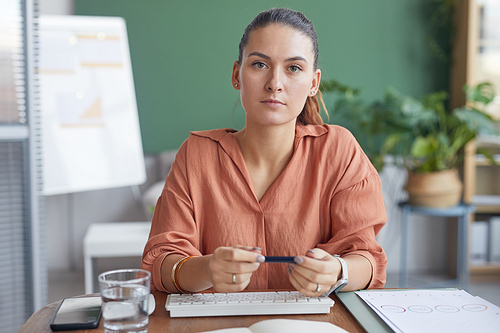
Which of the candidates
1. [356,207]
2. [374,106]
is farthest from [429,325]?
[374,106]

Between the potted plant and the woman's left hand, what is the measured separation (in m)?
1.93

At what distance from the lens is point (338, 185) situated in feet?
3.63

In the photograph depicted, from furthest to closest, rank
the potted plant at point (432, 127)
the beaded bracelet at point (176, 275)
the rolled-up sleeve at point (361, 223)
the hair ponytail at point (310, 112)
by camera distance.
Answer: the potted plant at point (432, 127) → the hair ponytail at point (310, 112) → the rolled-up sleeve at point (361, 223) → the beaded bracelet at point (176, 275)

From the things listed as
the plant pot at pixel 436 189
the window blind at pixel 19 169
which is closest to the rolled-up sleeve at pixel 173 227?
the window blind at pixel 19 169

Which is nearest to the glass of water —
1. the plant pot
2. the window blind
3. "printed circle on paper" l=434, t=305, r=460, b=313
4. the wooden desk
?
the wooden desk

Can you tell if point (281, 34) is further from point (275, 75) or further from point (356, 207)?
point (356, 207)

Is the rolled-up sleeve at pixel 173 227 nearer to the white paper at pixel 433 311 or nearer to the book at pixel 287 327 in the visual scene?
the book at pixel 287 327

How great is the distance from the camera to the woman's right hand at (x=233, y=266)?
778 millimetres

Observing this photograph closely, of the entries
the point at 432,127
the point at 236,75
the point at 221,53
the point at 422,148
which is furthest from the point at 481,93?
the point at 236,75

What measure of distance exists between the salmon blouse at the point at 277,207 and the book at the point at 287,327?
0.35m

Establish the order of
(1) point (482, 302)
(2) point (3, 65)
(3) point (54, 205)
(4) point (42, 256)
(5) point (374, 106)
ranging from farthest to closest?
(3) point (54, 205) < (5) point (374, 106) < (4) point (42, 256) < (2) point (3, 65) < (1) point (482, 302)

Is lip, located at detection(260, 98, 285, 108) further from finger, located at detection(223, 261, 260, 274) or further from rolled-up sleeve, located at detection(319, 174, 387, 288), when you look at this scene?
finger, located at detection(223, 261, 260, 274)

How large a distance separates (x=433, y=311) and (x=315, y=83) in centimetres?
66

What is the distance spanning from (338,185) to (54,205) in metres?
2.67
